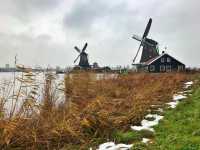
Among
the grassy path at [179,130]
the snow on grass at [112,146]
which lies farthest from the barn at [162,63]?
the snow on grass at [112,146]

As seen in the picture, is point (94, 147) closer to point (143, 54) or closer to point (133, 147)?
point (133, 147)

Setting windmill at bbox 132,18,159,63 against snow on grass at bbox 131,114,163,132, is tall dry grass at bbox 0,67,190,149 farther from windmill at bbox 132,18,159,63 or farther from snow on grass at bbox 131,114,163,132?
windmill at bbox 132,18,159,63

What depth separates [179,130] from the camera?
7.29m

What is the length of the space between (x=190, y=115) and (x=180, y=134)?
209 centimetres

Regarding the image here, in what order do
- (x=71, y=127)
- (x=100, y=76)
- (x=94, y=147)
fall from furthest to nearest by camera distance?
(x=100, y=76) < (x=71, y=127) < (x=94, y=147)

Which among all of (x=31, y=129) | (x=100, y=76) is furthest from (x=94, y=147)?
(x=100, y=76)

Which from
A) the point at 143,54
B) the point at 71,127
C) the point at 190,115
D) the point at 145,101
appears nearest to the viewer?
the point at 71,127

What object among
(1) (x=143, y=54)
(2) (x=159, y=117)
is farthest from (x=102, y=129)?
(1) (x=143, y=54)

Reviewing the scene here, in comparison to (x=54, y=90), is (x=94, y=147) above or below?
below

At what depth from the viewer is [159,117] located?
897 centimetres

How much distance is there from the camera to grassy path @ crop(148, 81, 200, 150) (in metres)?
6.10

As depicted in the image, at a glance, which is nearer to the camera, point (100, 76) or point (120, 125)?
point (120, 125)

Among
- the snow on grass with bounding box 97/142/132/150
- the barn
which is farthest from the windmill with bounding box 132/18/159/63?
the snow on grass with bounding box 97/142/132/150

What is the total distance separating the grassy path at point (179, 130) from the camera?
20.0 feet
